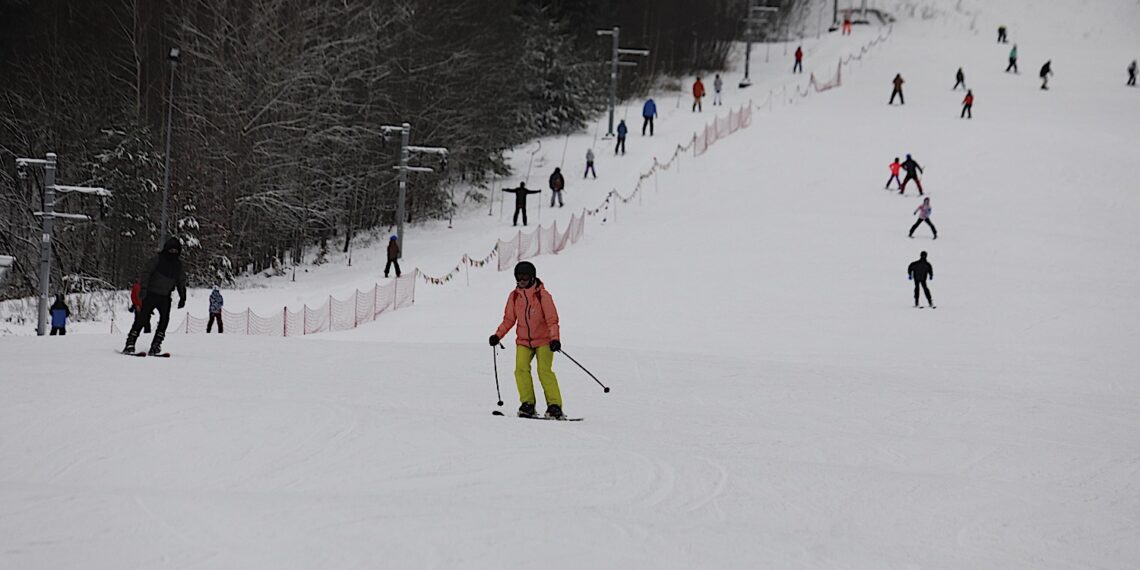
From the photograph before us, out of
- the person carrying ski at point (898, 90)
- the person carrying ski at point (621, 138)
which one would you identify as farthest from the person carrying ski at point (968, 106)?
the person carrying ski at point (621, 138)

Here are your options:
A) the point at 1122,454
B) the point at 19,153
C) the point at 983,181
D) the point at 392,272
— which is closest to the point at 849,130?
the point at 983,181

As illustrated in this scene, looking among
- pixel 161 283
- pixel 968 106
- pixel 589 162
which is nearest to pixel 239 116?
pixel 589 162

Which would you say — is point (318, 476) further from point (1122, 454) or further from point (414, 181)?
point (414, 181)

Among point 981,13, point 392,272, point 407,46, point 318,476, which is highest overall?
point 981,13

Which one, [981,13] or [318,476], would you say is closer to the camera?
[318,476]

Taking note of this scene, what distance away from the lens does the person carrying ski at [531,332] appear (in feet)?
33.2

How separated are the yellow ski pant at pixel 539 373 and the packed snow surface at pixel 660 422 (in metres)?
0.32

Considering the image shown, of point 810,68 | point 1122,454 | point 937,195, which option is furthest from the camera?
point 810,68

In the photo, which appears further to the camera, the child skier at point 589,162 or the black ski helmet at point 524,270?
the child skier at point 589,162

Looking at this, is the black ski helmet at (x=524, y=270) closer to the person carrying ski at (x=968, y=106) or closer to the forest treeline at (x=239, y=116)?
the forest treeline at (x=239, y=116)

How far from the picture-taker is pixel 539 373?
10.4 m

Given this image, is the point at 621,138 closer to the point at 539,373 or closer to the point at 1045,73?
the point at 1045,73

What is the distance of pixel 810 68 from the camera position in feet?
215

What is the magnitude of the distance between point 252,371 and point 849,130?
3760 cm
